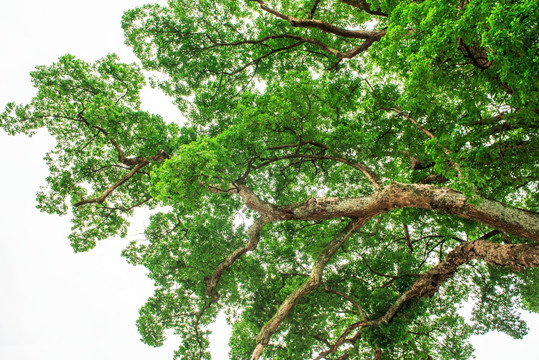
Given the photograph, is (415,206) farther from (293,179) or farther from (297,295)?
(293,179)

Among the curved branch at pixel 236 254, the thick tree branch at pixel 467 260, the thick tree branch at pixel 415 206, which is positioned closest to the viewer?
the thick tree branch at pixel 415 206

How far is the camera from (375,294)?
8.31 m

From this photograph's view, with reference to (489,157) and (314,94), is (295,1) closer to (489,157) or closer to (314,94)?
(314,94)

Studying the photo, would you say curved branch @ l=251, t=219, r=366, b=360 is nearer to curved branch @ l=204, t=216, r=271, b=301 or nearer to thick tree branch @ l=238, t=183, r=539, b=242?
thick tree branch @ l=238, t=183, r=539, b=242

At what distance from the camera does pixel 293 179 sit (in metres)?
10.1

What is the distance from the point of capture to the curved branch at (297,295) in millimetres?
6898

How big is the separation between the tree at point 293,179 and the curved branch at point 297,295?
36 millimetres

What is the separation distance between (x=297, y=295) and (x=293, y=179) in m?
4.14

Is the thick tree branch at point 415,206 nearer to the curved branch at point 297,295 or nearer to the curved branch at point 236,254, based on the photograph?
the curved branch at point 297,295

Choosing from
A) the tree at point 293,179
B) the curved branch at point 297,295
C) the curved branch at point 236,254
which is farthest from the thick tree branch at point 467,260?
the curved branch at point 236,254

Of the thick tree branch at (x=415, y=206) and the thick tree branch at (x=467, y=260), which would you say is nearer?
the thick tree branch at (x=415, y=206)

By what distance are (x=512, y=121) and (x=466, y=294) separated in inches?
341

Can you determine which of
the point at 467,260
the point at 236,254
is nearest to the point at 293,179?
the point at 236,254

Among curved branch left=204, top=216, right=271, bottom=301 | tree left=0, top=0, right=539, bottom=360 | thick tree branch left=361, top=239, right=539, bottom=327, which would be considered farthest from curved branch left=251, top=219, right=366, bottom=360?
thick tree branch left=361, top=239, right=539, bottom=327
